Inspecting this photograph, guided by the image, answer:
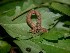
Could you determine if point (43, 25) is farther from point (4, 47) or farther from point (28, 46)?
point (4, 47)

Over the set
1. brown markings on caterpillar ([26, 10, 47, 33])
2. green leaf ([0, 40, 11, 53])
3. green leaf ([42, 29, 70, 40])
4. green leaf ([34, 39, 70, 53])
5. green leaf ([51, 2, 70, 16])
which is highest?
green leaf ([51, 2, 70, 16])

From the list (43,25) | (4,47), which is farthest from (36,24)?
(4,47)

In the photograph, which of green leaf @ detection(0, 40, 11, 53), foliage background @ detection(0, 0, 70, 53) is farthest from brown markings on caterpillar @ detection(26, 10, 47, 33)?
green leaf @ detection(0, 40, 11, 53)

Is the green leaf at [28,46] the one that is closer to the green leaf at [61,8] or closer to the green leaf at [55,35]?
the green leaf at [55,35]

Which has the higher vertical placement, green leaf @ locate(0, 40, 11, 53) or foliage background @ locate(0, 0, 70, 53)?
foliage background @ locate(0, 0, 70, 53)

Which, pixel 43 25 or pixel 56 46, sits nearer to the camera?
pixel 56 46

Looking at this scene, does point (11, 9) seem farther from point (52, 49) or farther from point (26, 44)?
point (52, 49)

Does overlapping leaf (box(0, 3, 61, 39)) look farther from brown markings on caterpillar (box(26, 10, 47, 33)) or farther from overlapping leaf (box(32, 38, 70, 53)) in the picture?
Result: overlapping leaf (box(32, 38, 70, 53))

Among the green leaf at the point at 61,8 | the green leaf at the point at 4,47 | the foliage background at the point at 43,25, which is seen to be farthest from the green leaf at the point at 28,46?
the green leaf at the point at 61,8
